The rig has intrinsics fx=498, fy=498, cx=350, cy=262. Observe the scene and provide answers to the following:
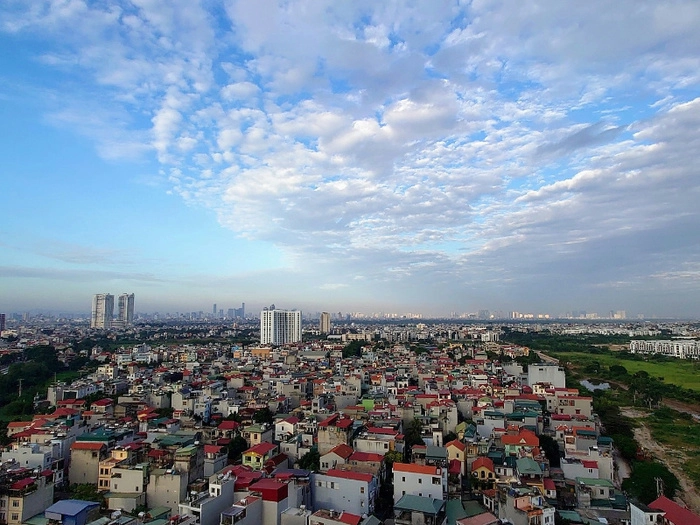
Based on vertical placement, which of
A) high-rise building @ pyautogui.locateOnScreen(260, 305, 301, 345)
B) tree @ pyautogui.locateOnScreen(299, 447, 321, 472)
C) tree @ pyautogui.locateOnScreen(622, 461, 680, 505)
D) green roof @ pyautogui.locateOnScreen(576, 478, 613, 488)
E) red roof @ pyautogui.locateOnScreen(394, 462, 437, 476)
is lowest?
tree @ pyautogui.locateOnScreen(622, 461, 680, 505)

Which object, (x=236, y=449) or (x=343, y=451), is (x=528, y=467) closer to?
(x=343, y=451)

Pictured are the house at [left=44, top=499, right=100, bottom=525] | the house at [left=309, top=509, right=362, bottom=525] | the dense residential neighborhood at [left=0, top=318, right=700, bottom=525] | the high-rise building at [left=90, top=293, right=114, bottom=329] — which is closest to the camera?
the house at [left=309, top=509, right=362, bottom=525]

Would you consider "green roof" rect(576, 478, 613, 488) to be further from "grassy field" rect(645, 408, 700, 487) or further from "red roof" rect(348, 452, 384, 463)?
"red roof" rect(348, 452, 384, 463)

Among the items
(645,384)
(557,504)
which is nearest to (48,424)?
(557,504)

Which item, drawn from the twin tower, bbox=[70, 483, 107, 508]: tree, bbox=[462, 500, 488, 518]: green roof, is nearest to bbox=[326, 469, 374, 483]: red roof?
bbox=[462, 500, 488, 518]: green roof

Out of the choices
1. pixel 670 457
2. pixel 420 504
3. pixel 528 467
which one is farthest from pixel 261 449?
pixel 670 457

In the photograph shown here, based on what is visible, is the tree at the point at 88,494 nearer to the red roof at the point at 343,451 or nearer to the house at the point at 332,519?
the house at the point at 332,519
